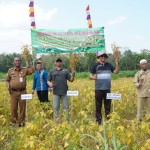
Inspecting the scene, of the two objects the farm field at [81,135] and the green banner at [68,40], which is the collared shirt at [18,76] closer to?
the farm field at [81,135]

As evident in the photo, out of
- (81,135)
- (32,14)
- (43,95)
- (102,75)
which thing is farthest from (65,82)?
(32,14)

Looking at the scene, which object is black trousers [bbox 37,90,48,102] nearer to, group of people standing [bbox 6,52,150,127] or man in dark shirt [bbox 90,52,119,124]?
group of people standing [bbox 6,52,150,127]

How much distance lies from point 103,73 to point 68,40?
4737 millimetres

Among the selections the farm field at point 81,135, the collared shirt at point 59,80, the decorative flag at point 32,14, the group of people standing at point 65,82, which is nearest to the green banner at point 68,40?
the decorative flag at point 32,14

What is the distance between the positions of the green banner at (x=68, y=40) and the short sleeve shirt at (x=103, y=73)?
153 inches

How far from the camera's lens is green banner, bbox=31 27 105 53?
10264 millimetres

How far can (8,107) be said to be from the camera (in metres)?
7.82

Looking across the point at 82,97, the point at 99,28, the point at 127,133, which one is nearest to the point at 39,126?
the point at 127,133

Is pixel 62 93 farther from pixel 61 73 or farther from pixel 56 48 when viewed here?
pixel 56 48

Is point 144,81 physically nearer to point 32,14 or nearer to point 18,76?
point 18,76

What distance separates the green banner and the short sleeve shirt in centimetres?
388

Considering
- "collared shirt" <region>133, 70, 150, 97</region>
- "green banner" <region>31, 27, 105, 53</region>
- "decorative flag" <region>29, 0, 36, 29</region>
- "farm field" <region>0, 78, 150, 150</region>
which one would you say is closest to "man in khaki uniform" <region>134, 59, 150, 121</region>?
"collared shirt" <region>133, 70, 150, 97</region>

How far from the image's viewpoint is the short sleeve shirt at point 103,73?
6.38 meters

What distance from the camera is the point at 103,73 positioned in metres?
6.40
